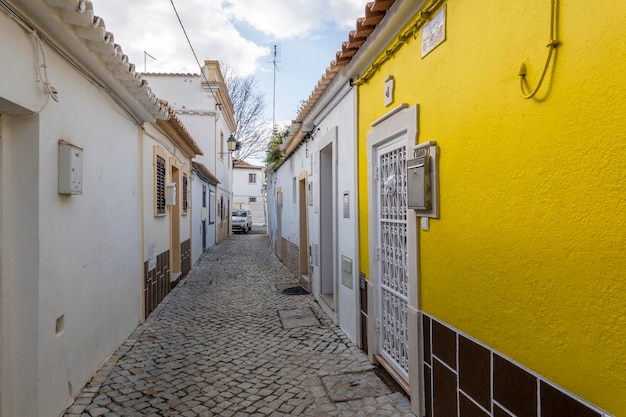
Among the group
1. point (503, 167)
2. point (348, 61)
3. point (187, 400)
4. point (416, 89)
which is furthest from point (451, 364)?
point (348, 61)

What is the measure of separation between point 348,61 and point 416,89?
1.68 metres

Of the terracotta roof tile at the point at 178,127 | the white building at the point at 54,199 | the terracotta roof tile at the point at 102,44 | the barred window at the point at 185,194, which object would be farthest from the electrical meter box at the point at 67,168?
the barred window at the point at 185,194

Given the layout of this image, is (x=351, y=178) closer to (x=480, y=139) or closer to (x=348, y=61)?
(x=348, y=61)

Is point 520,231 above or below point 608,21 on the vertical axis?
below

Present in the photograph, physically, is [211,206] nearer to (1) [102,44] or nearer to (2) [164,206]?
(2) [164,206]

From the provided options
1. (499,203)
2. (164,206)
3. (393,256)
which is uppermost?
(164,206)

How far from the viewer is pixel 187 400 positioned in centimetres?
350

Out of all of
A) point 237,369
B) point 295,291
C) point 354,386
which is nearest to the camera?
point 354,386

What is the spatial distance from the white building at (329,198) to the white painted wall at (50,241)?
2640 mm

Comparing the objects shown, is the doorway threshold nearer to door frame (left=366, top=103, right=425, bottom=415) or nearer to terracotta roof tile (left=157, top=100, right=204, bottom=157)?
door frame (left=366, top=103, right=425, bottom=415)

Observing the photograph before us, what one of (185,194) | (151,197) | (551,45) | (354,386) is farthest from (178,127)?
(551,45)

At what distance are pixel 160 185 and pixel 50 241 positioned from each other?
13.4ft

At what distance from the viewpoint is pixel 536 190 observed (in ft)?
6.20

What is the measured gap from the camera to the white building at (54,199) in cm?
268
